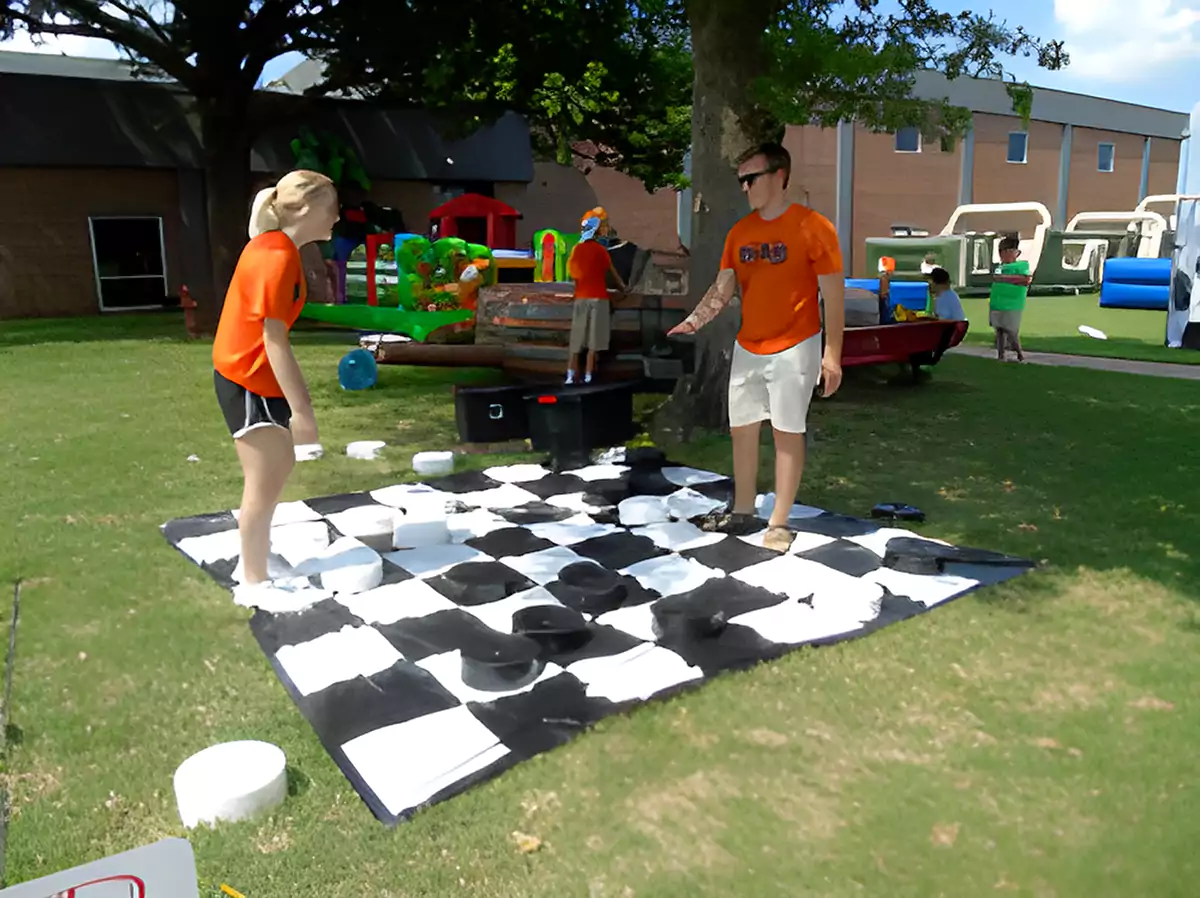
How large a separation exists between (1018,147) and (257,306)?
4004 centimetres

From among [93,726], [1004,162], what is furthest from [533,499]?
[1004,162]

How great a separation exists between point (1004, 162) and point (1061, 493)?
35.6m

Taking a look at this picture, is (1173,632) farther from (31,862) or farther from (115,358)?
(115,358)

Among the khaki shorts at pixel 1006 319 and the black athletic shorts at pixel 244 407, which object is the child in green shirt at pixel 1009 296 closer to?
the khaki shorts at pixel 1006 319

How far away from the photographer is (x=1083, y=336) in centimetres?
1544

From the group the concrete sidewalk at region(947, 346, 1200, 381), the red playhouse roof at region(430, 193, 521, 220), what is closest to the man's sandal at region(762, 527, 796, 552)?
the concrete sidewalk at region(947, 346, 1200, 381)

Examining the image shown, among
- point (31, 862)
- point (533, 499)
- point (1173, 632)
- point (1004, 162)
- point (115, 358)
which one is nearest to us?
point (31, 862)

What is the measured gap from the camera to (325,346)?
565 inches

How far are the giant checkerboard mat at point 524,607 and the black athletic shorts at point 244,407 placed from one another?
75 centimetres

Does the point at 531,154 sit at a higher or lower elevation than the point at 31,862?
higher

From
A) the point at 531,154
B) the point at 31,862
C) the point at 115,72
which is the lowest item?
the point at 31,862

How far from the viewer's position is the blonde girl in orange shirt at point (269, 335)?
3.70 m

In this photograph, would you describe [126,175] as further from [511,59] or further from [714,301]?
[714,301]

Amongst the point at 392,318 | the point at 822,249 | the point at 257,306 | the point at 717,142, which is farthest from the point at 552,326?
the point at 257,306
